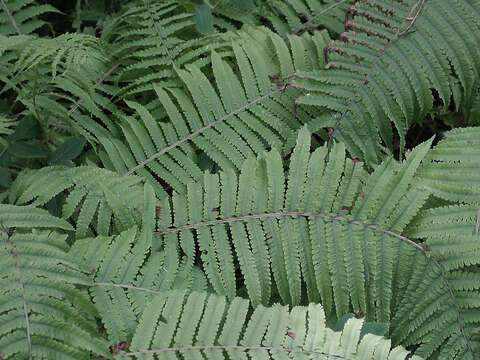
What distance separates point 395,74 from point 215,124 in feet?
2.85

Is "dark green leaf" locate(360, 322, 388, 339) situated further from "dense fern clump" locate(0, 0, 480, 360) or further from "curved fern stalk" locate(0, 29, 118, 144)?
"curved fern stalk" locate(0, 29, 118, 144)

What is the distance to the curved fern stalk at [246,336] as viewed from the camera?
5.42 ft

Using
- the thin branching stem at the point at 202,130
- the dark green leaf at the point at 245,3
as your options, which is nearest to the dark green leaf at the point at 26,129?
the thin branching stem at the point at 202,130

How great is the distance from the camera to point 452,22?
2418 mm

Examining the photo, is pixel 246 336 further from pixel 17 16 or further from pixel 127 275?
pixel 17 16

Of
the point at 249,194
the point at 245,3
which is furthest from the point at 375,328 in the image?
the point at 245,3

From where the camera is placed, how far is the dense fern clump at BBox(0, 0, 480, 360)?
1.72 metres

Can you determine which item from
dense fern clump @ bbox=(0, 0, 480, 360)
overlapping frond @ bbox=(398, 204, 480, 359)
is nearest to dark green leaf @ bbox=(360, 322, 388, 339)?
dense fern clump @ bbox=(0, 0, 480, 360)

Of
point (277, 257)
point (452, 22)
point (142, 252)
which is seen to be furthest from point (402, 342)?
point (452, 22)

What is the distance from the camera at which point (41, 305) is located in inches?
62.6

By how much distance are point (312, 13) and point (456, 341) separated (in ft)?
6.17

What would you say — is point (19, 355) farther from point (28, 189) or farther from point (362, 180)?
point (362, 180)

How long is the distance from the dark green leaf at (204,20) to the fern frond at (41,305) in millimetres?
1373

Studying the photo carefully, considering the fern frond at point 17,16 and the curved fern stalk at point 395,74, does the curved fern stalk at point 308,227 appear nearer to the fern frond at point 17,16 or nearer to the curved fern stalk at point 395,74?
the curved fern stalk at point 395,74
